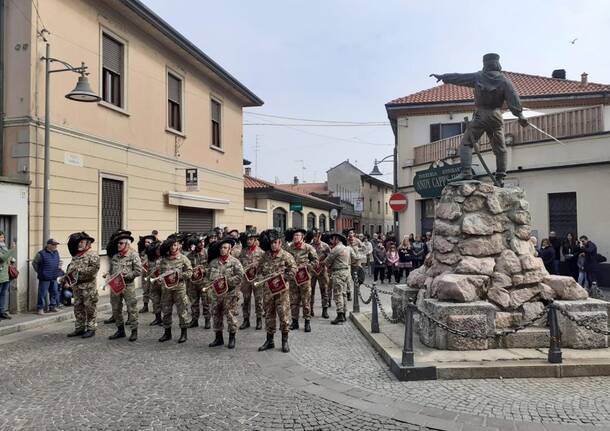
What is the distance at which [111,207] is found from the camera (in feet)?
41.4

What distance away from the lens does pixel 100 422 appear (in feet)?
14.7

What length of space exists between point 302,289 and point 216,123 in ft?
38.7

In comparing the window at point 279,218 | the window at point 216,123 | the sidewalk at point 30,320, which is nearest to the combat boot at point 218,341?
the sidewalk at point 30,320

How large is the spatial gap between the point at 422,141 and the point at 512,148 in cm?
616

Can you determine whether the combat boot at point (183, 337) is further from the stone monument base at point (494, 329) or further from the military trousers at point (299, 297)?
the stone monument base at point (494, 329)

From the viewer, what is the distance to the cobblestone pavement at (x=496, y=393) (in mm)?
4617

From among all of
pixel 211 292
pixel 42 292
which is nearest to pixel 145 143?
pixel 42 292

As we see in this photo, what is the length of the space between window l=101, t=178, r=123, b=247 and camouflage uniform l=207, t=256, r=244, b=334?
602 cm

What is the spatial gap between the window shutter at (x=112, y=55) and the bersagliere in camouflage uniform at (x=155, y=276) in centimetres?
557

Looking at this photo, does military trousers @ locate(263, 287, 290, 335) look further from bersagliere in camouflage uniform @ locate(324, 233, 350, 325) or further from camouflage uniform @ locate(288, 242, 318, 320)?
bersagliere in camouflage uniform @ locate(324, 233, 350, 325)

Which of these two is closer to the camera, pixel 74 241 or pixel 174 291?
pixel 174 291

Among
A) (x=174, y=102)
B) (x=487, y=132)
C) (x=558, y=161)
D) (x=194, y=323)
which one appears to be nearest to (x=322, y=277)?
(x=194, y=323)

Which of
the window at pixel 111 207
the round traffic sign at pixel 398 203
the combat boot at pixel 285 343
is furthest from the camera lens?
the round traffic sign at pixel 398 203

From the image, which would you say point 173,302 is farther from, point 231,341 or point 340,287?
point 340,287
